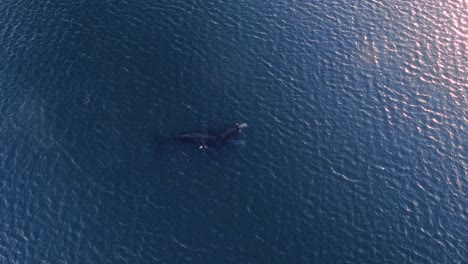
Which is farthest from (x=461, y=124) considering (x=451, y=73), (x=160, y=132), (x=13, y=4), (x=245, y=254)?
(x=13, y=4)

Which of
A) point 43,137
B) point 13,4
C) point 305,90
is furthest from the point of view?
point 13,4

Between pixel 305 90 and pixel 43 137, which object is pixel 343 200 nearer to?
pixel 305 90

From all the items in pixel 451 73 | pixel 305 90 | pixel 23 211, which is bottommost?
pixel 23 211

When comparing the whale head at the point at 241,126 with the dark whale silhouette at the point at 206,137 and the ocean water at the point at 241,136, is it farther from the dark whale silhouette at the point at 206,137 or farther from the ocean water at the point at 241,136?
the ocean water at the point at 241,136

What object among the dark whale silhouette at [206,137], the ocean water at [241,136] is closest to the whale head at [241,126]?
the dark whale silhouette at [206,137]

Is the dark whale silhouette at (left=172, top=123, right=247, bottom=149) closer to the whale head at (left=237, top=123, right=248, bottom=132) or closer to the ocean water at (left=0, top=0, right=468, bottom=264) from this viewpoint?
the whale head at (left=237, top=123, right=248, bottom=132)

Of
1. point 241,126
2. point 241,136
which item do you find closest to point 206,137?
point 241,136

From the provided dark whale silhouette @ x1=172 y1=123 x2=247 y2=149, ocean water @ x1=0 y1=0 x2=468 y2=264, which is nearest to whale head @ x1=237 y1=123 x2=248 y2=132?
dark whale silhouette @ x1=172 y1=123 x2=247 y2=149
